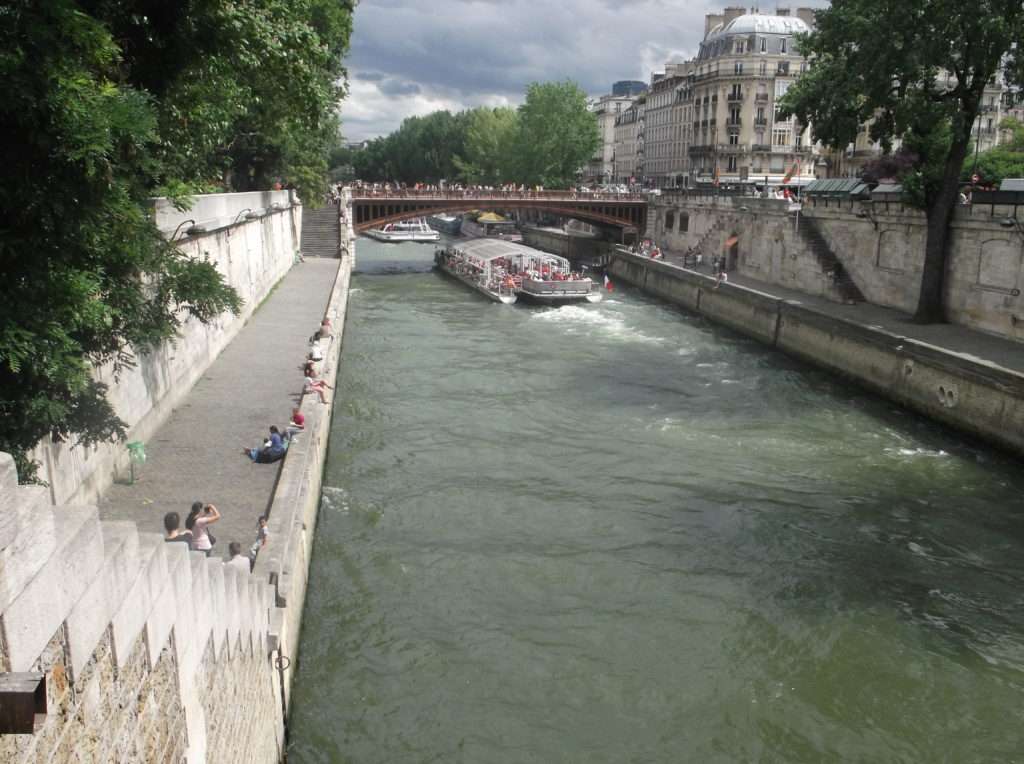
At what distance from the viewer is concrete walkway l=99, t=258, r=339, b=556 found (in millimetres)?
10484

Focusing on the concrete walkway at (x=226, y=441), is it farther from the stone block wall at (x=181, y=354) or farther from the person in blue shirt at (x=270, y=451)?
the stone block wall at (x=181, y=354)

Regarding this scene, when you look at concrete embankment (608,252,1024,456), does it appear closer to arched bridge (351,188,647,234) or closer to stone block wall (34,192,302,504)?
stone block wall (34,192,302,504)

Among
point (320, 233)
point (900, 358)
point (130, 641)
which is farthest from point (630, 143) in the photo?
point (130, 641)

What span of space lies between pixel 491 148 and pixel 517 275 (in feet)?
156

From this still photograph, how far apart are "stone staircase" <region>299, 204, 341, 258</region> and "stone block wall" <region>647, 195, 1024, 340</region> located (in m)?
19.9

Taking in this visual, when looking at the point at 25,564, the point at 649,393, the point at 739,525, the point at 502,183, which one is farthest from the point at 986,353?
the point at 502,183

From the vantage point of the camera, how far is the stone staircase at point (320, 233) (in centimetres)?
4722

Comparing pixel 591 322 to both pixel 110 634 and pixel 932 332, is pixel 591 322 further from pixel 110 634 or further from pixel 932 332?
pixel 110 634

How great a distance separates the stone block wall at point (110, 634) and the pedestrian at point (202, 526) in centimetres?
338

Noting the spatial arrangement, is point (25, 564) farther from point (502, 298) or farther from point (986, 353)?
point (502, 298)

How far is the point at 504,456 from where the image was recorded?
1717 cm

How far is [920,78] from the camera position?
2309 cm

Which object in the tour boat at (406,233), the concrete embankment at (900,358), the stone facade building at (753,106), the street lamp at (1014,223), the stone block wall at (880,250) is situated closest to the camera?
the concrete embankment at (900,358)

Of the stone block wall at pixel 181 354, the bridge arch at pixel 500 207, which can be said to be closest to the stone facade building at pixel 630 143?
the bridge arch at pixel 500 207
